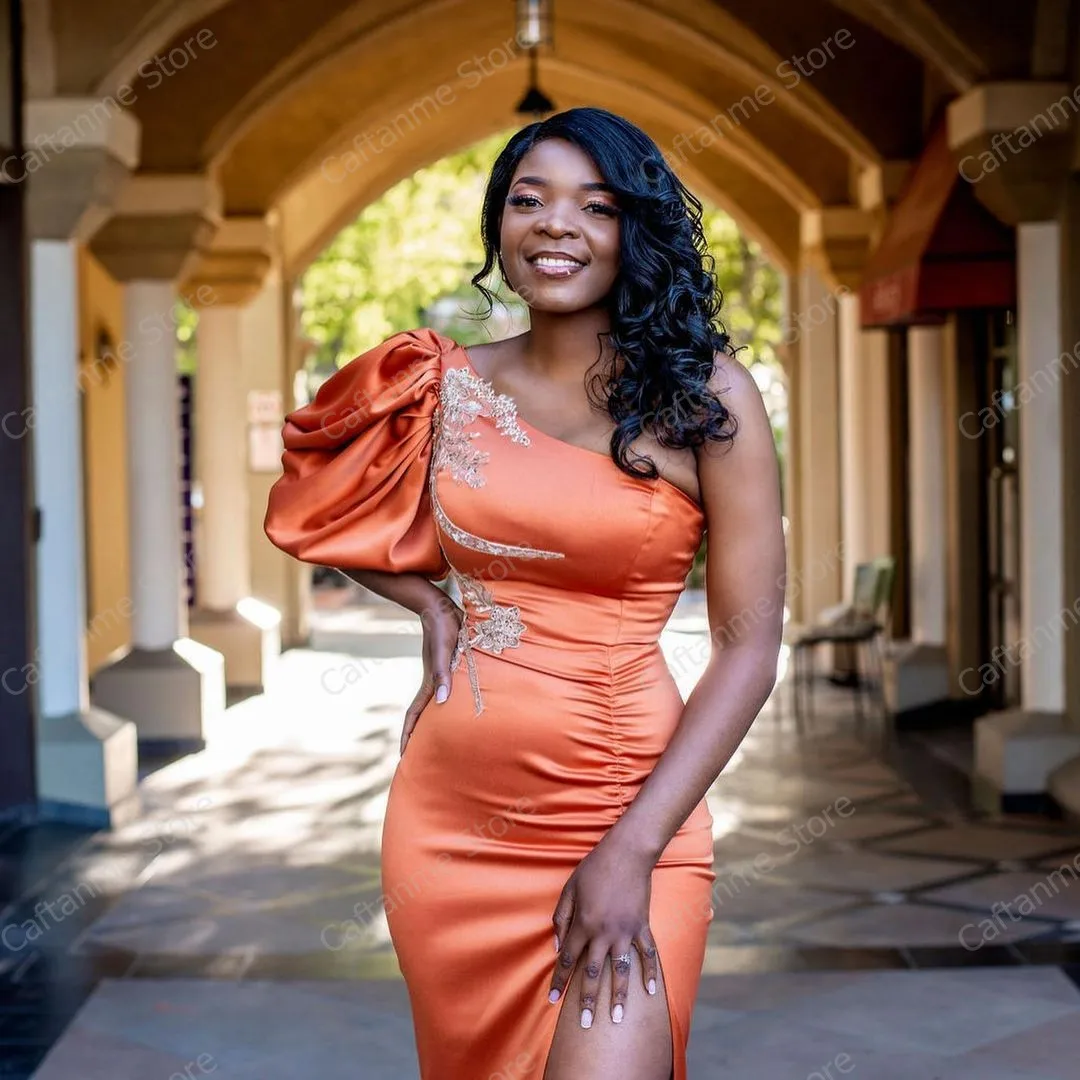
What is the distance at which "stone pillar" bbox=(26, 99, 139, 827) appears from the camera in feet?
24.2

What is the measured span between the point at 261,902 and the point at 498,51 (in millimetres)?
8683

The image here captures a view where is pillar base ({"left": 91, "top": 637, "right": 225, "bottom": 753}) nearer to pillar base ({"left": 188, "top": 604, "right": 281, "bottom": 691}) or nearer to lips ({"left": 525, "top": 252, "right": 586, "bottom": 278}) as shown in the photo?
pillar base ({"left": 188, "top": 604, "right": 281, "bottom": 691})

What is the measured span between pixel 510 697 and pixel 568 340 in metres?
0.46

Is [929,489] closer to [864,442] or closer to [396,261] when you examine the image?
[864,442]

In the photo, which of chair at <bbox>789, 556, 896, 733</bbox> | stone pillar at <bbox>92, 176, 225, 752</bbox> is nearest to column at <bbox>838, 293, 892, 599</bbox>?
chair at <bbox>789, 556, 896, 733</bbox>

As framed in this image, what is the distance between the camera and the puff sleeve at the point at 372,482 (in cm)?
229

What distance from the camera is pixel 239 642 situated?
11891 millimetres

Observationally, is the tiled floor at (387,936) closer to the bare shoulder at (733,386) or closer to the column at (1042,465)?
the column at (1042,465)

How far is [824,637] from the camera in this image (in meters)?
9.82

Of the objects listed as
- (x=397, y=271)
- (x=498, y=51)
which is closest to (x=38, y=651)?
(x=498, y=51)

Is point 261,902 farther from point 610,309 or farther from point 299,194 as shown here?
point 299,194

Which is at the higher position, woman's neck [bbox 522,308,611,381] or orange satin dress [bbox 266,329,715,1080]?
woman's neck [bbox 522,308,611,381]

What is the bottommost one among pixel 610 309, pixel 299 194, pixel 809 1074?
pixel 809 1074

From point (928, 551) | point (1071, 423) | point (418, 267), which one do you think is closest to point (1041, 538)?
point (1071, 423)
